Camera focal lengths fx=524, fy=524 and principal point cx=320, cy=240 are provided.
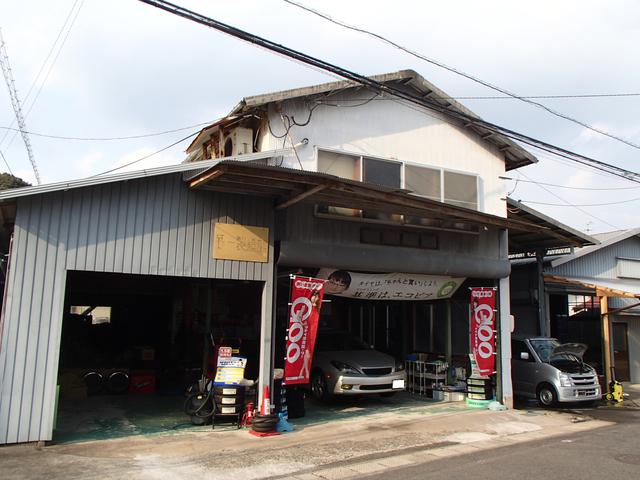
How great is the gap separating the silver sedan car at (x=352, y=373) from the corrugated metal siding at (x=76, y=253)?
137 inches

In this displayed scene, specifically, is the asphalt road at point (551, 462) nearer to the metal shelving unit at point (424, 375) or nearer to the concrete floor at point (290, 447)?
the concrete floor at point (290, 447)

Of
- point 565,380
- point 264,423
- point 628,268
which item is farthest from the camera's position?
point 628,268

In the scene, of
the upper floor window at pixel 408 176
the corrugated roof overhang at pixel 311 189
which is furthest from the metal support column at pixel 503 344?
the corrugated roof overhang at pixel 311 189

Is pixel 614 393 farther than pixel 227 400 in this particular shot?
Yes

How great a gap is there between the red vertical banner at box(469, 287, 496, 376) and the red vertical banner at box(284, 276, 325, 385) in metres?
4.55

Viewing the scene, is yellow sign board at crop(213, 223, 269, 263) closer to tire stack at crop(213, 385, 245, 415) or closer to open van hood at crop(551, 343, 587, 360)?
tire stack at crop(213, 385, 245, 415)

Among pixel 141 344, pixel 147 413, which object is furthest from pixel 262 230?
pixel 141 344

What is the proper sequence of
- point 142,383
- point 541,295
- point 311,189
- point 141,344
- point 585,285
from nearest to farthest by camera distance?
point 311,189
point 142,383
point 141,344
point 541,295
point 585,285

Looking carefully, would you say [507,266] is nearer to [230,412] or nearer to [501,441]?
[501,441]

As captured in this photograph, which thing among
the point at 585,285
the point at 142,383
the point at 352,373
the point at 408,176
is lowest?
the point at 142,383

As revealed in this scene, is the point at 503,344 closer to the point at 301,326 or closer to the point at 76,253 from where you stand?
the point at 301,326

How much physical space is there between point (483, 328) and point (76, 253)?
8877mm

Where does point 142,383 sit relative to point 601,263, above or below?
below

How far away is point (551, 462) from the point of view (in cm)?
712
